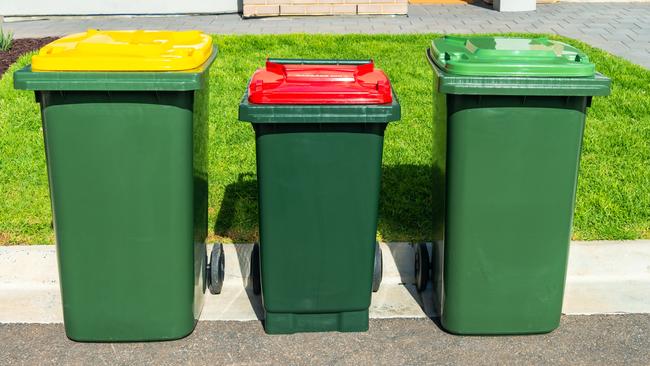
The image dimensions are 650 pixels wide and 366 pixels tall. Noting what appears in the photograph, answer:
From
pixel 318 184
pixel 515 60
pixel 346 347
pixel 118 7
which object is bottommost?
pixel 346 347

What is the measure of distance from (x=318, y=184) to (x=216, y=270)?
3.29ft

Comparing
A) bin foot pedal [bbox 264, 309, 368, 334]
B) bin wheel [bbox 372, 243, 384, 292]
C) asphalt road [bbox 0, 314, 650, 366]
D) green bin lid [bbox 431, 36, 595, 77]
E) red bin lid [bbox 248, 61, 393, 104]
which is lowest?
asphalt road [bbox 0, 314, 650, 366]

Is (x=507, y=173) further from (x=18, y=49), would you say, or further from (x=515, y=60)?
(x=18, y=49)

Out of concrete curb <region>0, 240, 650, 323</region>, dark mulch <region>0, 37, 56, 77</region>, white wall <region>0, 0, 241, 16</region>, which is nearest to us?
concrete curb <region>0, 240, 650, 323</region>

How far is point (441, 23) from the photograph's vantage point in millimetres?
11219

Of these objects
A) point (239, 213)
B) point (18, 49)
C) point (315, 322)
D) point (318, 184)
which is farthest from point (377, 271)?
point (18, 49)

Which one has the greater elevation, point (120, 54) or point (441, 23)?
point (120, 54)

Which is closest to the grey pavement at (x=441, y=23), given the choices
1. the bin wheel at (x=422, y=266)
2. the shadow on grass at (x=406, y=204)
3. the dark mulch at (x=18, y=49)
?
the dark mulch at (x=18, y=49)

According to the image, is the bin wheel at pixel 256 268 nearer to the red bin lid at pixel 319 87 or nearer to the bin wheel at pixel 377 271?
the bin wheel at pixel 377 271

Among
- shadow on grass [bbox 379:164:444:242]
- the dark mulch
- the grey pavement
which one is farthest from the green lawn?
the grey pavement

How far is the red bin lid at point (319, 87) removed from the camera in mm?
3561

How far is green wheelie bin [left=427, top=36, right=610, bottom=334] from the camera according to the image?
3580 mm

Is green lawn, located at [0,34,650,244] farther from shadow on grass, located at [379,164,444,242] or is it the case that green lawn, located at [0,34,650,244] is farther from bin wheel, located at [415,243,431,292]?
bin wheel, located at [415,243,431,292]

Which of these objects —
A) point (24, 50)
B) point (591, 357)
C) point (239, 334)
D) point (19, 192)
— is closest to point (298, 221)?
point (239, 334)
